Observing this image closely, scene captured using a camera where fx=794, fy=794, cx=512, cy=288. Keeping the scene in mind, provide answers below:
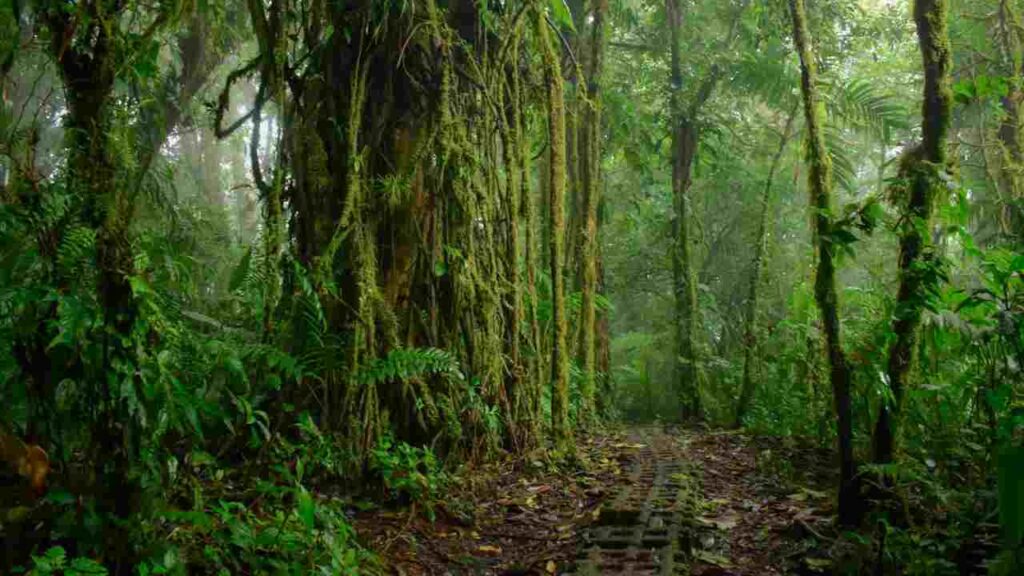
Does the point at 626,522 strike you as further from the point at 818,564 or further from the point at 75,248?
the point at 75,248

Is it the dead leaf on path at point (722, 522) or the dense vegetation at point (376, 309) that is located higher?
the dense vegetation at point (376, 309)

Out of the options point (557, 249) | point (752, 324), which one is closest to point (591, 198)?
point (557, 249)

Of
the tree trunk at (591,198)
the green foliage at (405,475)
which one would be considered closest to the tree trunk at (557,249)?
the tree trunk at (591,198)

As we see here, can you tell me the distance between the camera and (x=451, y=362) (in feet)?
14.9

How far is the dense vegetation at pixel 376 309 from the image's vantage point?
2553 mm

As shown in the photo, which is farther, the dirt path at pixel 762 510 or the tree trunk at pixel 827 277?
the tree trunk at pixel 827 277

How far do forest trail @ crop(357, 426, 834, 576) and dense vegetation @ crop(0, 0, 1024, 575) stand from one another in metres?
0.23

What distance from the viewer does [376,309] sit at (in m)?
4.77

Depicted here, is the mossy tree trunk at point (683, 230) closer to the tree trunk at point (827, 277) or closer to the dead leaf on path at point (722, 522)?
the dead leaf on path at point (722, 522)

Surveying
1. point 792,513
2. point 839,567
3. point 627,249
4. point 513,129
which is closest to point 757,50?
point 627,249

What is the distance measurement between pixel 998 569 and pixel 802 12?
117 inches

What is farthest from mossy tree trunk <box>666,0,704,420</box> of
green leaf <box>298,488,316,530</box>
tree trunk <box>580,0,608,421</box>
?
green leaf <box>298,488,316,530</box>

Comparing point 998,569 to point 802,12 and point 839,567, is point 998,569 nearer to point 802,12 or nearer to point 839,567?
point 839,567

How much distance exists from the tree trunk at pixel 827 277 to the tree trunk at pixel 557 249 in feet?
6.50
